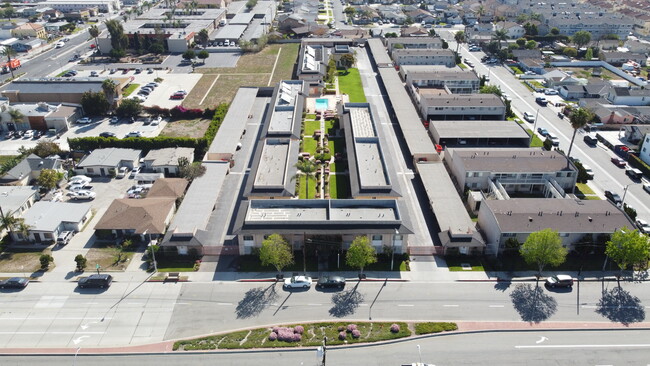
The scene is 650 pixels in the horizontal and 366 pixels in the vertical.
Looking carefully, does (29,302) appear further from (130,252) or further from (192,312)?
(192,312)

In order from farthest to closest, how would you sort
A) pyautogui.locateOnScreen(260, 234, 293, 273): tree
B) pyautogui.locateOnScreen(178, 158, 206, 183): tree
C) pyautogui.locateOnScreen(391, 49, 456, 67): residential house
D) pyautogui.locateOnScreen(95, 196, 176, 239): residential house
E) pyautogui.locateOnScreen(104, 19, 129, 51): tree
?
pyautogui.locateOnScreen(104, 19, 129, 51): tree < pyautogui.locateOnScreen(391, 49, 456, 67): residential house < pyautogui.locateOnScreen(178, 158, 206, 183): tree < pyautogui.locateOnScreen(95, 196, 176, 239): residential house < pyautogui.locateOnScreen(260, 234, 293, 273): tree

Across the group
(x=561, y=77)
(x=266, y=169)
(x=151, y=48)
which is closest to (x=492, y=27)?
(x=561, y=77)

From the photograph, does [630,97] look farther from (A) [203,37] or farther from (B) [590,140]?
(A) [203,37]

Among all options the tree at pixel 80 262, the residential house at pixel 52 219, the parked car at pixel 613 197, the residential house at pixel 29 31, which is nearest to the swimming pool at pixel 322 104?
the residential house at pixel 52 219

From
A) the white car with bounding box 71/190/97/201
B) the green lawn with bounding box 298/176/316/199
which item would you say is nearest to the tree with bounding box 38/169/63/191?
the white car with bounding box 71/190/97/201

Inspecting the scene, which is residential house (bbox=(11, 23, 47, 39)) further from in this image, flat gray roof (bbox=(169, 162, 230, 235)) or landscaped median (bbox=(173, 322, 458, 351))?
landscaped median (bbox=(173, 322, 458, 351))

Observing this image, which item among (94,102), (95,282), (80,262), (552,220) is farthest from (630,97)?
(94,102)

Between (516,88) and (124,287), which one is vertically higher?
(516,88)
